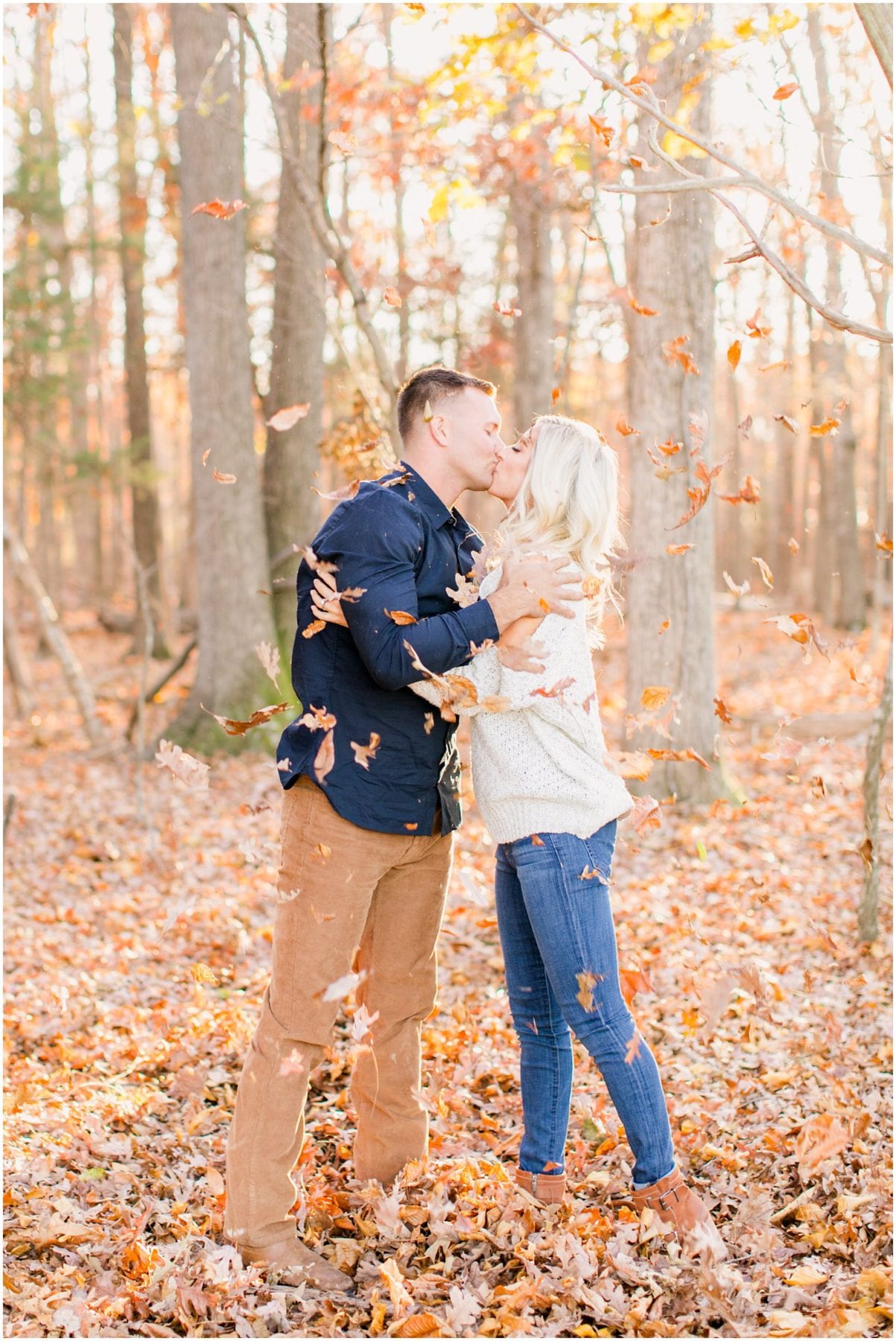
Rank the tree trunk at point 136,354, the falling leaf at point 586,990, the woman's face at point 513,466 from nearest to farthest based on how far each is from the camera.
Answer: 1. the falling leaf at point 586,990
2. the woman's face at point 513,466
3. the tree trunk at point 136,354

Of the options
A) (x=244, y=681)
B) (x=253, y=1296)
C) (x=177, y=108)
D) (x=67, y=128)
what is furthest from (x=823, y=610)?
(x=253, y=1296)

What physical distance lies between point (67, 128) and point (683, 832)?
63.3 feet

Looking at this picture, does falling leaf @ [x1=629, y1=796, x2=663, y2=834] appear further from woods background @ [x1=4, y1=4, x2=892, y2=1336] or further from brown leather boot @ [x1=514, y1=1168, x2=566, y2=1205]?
brown leather boot @ [x1=514, y1=1168, x2=566, y2=1205]

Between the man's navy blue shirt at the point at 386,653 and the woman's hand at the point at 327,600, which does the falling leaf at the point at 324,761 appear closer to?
the man's navy blue shirt at the point at 386,653

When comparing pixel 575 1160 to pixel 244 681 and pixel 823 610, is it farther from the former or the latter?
pixel 823 610

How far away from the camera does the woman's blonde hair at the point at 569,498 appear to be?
9.28ft

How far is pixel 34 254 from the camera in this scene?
17109 millimetres

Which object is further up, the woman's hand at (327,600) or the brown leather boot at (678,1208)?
the woman's hand at (327,600)

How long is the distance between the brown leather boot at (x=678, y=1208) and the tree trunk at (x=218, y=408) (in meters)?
6.73

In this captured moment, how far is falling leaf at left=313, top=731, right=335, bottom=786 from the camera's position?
9.23 feet

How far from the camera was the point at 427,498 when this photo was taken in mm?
2963

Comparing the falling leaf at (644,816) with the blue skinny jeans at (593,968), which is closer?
the blue skinny jeans at (593,968)

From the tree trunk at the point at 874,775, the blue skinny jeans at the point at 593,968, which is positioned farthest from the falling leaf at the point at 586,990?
the tree trunk at the point at 874,775

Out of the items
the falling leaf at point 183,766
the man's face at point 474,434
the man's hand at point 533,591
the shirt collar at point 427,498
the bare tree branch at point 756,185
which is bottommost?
the falling leaf at point 183,766
